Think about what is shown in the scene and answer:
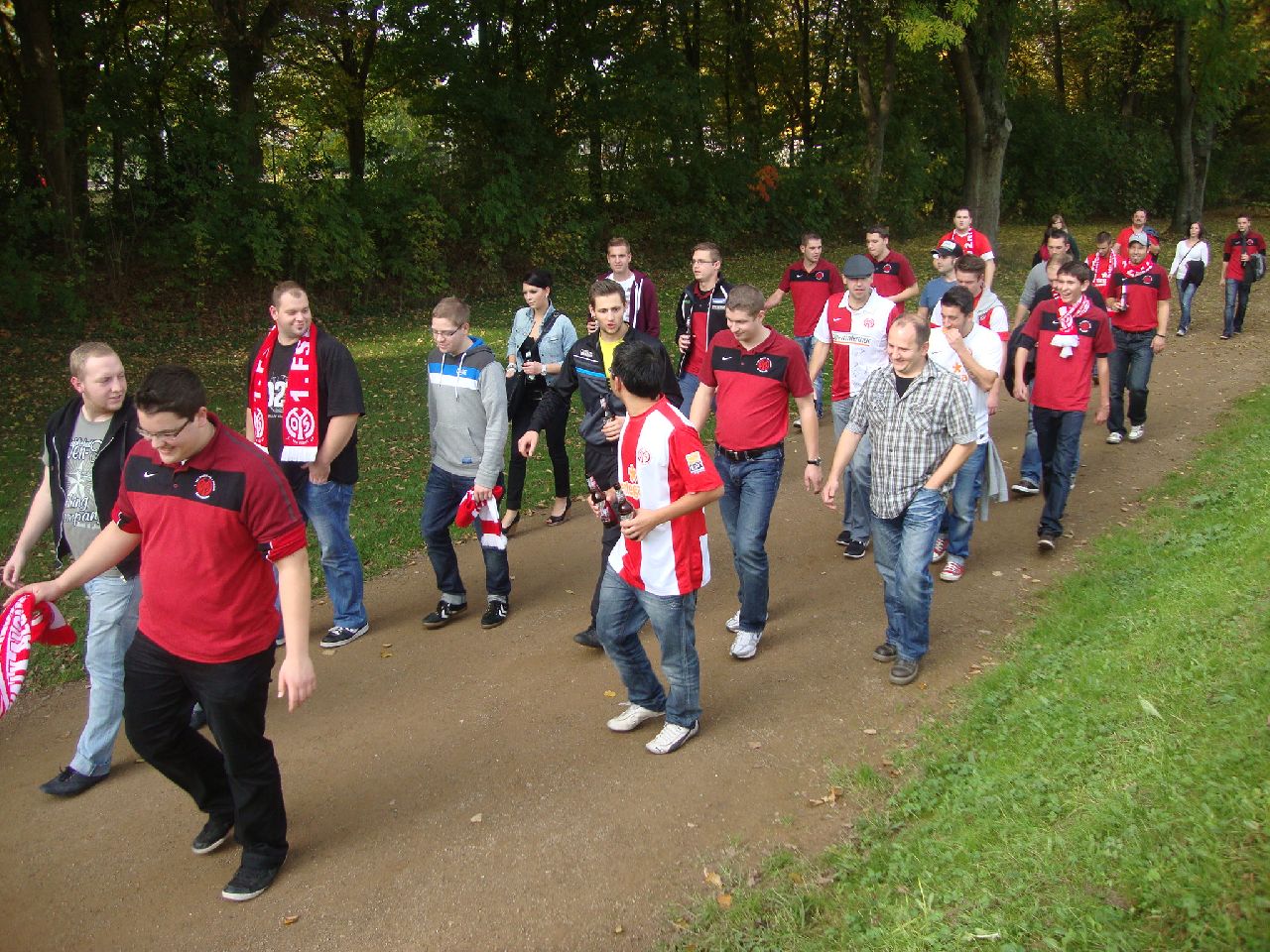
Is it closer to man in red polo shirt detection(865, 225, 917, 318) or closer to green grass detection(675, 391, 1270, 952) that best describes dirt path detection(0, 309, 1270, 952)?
green grass detection(675, 391, 1270, 952)

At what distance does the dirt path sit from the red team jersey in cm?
96

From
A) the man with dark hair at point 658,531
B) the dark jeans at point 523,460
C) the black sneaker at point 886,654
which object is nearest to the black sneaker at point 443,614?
the dark jeans at point 523,460

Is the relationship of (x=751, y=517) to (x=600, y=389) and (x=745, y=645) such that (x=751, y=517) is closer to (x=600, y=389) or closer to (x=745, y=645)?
(x=745, y=645)

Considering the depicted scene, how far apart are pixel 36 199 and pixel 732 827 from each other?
16.6 meters

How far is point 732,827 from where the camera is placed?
4.68 metres

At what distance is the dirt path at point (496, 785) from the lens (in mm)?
4266

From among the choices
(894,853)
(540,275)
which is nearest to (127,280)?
(540,275)

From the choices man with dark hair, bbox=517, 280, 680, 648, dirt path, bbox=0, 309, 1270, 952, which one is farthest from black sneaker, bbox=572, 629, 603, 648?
dirt path, bbox=0, 309, 1270, 952

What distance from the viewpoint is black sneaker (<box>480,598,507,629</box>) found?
276 inches

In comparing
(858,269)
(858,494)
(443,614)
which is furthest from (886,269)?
(443,614)

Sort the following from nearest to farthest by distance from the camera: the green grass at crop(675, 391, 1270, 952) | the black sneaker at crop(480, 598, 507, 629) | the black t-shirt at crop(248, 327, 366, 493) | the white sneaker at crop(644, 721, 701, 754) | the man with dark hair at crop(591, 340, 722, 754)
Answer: the green grass at crop(675, 391, 1270, 952) → the man with dark hair at crop(591, 340, 722, 754) → the white sneaker at crop(644, 721, 701, 754) → the black t-shirt at crop(248, 327, 366, 493) → the black sneaker at crop(480, 598, 507, 629)

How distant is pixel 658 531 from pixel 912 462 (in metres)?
1.69

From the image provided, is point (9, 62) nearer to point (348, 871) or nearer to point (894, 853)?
point (348, 871)

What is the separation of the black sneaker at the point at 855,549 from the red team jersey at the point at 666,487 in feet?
10.2
